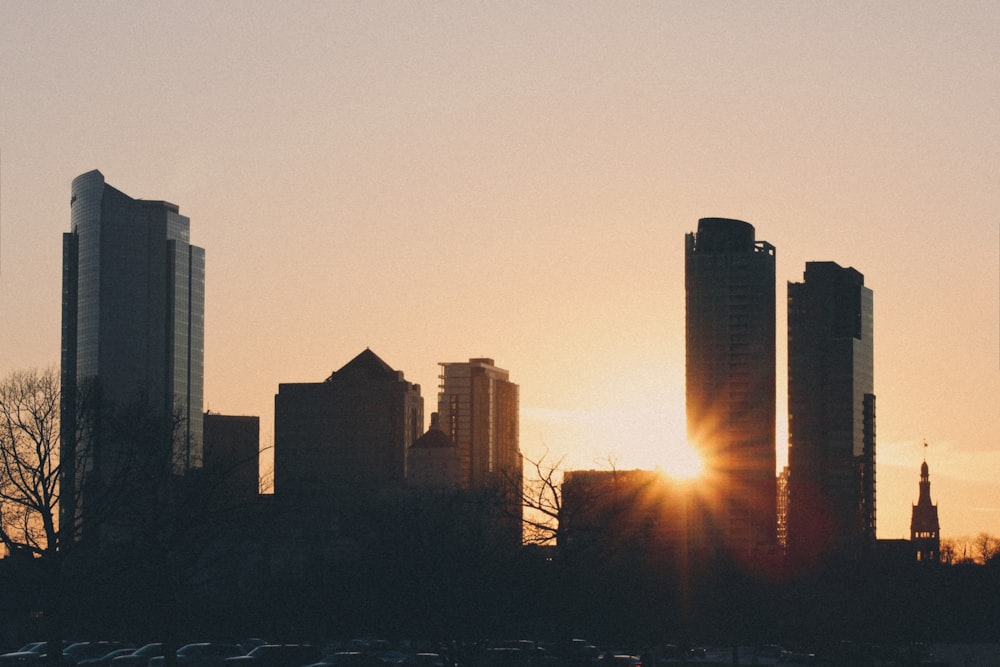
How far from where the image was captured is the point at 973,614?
13112 cm

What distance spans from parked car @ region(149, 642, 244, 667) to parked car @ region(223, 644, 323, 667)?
82.0 inches

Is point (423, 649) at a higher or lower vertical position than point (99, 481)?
lower

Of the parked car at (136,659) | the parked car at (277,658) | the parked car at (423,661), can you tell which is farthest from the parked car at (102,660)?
the parked car at (423,661)

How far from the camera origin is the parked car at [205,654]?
8553 centimetres

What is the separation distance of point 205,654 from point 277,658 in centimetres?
672

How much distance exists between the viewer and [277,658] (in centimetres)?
8419

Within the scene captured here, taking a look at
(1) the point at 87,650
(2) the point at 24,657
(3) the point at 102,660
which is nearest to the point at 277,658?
(3) the point at 102,660

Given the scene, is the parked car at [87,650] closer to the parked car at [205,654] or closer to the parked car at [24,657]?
the parked car at [24,657]

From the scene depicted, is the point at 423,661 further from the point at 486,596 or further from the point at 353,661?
the point at 353,661

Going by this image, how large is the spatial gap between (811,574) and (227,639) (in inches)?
2641

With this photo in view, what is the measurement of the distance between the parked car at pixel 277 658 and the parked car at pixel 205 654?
208cm

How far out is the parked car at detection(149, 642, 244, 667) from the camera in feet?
281

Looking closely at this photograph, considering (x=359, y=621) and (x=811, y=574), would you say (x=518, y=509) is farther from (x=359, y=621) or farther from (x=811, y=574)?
(x=811, y=574)

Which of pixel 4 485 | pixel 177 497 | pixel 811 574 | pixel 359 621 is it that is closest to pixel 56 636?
pixel 4 485
